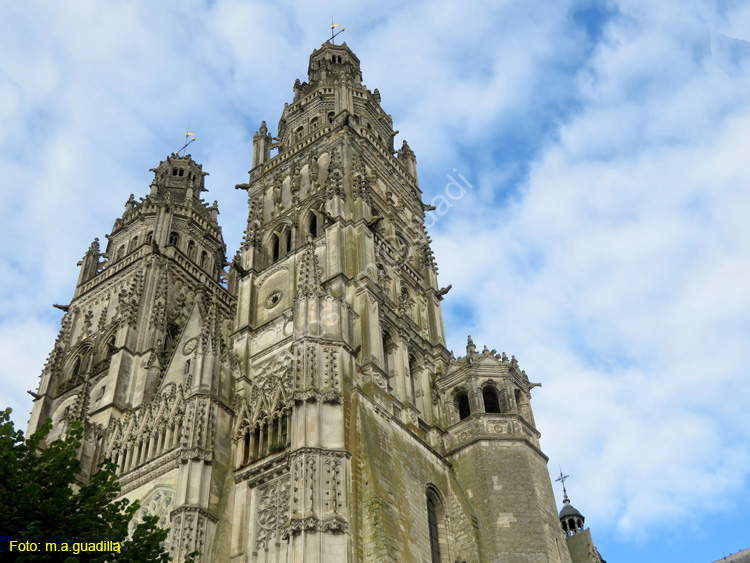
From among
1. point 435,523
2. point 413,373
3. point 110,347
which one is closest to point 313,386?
point 435,523

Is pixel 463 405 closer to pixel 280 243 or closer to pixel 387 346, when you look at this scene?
pixel 387 346

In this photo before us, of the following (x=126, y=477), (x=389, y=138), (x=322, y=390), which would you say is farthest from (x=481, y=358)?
(x=389, y=138)

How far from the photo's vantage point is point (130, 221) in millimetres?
46844

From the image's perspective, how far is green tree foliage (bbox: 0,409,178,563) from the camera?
13.4 m

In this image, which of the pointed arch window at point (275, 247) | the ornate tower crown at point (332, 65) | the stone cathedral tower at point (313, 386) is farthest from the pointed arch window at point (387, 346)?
the ornate tower crown at point (332, 65)

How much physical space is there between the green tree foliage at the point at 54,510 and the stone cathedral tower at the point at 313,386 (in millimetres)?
6894

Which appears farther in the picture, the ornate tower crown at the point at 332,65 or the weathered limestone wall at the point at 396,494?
the ornate tower crown at the point at 332,65

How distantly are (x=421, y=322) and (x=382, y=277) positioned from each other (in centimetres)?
312

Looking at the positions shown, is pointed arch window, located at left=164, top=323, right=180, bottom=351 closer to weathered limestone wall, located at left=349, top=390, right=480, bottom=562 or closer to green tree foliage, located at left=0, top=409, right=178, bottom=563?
weathered limestone wall, located at left=349, top=390, right=480, bottom=562

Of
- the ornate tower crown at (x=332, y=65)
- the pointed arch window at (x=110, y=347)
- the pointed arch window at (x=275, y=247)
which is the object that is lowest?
the pointed arch window at (x=110, y=347)

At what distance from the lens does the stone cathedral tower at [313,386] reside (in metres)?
24.2

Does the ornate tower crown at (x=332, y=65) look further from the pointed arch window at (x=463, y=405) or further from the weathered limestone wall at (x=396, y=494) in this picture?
the weathered limestone wall at (x=396, y=494)

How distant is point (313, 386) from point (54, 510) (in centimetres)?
1135

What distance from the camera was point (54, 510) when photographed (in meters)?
14.2
